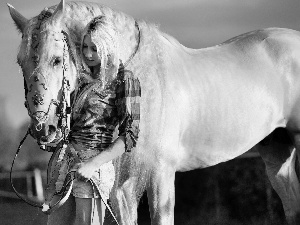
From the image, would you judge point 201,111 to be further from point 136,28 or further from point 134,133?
point 134,133

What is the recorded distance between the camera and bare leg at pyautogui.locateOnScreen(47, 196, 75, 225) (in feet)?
8.58

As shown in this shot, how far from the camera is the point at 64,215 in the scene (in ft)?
8.59

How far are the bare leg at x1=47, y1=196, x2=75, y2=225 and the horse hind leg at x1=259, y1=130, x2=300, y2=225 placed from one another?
208 cm

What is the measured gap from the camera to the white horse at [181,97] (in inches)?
103

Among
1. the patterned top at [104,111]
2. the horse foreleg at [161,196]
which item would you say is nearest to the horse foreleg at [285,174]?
the horse foreleg at [161,196]

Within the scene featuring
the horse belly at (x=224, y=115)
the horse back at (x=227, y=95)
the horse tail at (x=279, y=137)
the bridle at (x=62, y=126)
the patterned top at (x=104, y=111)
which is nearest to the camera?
the bridle at (x=62, y=126)

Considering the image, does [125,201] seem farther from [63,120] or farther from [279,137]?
[279,137]

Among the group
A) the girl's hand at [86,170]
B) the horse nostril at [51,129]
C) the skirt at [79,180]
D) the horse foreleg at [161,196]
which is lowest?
the horse foreleg at [161,196]

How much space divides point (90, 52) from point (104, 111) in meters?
0.23

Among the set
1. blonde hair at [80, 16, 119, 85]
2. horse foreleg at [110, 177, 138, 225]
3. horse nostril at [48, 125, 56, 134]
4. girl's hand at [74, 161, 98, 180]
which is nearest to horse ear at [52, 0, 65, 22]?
blonde hair at [80, 16, 119, 85]

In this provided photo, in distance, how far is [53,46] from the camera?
262 centimetres

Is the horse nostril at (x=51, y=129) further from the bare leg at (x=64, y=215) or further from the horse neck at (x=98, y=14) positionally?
the horse neck at (x=98, y=14)

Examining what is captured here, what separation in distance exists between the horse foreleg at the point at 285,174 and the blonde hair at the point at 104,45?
202cm

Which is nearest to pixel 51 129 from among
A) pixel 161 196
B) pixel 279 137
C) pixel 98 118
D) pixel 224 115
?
pixel 98 118
